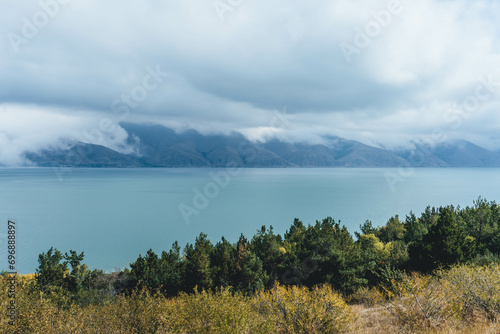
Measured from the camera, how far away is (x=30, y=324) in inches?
449

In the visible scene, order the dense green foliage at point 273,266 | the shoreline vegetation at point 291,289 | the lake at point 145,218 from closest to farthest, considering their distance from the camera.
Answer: the shoreline vegetation at point 291,289
the dense green foliage at point 273,266
the lake at point 145,218

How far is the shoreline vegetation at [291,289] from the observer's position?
12172 mm

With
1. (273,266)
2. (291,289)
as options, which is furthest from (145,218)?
(291,289)

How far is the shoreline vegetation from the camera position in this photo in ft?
39.9

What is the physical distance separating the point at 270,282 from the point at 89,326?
1087 inches

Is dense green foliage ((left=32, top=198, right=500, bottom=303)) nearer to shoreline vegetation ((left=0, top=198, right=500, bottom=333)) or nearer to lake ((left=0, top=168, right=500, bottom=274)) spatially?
shoreline vegetation ((left=0, top=198, right=500, bottom=333))

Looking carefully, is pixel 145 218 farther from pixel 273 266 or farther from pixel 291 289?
pixel 291 289

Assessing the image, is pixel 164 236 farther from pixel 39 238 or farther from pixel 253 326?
pixel 253 326

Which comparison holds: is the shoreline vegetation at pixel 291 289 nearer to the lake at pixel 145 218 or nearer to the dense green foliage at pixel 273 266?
the dense green foliage at pixel 273 266

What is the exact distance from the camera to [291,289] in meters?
19.9

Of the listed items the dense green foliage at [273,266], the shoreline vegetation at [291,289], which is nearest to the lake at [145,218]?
the dense green foliage at [273,266]

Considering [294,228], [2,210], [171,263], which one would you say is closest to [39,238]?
[2,210]

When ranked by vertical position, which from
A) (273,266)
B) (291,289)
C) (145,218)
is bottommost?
(145,218)

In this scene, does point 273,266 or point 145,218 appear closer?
point 273,266
